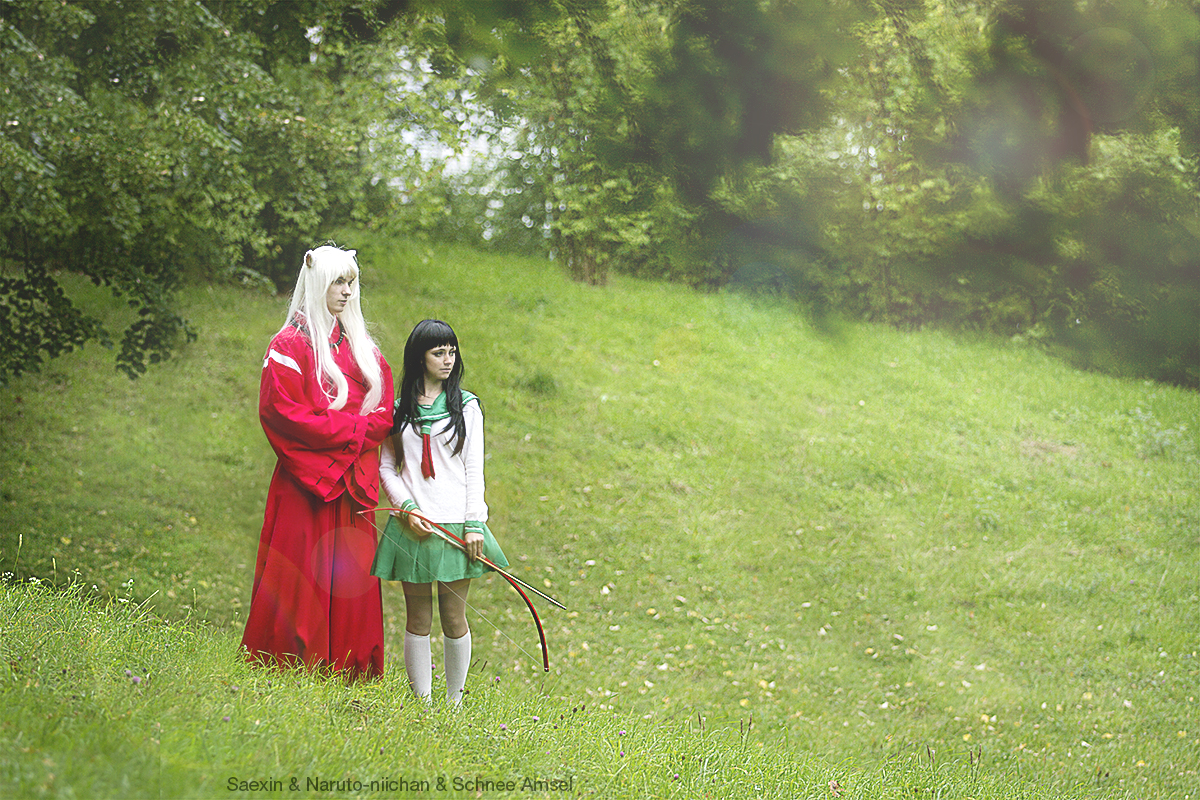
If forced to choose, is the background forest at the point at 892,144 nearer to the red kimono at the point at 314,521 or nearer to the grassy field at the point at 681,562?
the grassy field at the point at 681,562

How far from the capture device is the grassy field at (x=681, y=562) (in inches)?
98.8

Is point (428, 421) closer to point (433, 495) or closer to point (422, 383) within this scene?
point (422, 383)

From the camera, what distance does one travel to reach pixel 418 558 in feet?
10.2

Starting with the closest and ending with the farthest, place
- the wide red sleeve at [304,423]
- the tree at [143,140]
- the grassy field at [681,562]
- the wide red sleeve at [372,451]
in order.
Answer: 1. the grassy field at [681,562]
2. the wide red sleeve at [304,423]
3. the wide red sleeve at [372,451]
4. the tree at [143,140]

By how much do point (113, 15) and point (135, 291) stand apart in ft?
5.98

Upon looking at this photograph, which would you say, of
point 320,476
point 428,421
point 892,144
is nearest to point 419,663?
point 320,476

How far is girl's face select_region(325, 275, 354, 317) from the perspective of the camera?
10.3ft

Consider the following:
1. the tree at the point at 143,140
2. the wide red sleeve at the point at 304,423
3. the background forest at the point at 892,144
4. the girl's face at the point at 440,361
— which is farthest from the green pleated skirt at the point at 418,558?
the tree at the point at 143,140

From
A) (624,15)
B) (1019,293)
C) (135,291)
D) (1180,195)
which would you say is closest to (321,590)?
(624,15)

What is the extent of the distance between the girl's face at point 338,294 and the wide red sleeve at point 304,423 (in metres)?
0.16

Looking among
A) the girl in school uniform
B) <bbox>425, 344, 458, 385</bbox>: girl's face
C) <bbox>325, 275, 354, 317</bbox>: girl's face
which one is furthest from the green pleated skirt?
<bbox>325, 275, 354, 317</bbox>: girl's face

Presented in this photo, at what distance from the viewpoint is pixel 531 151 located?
443 cm

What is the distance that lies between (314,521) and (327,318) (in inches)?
30.0

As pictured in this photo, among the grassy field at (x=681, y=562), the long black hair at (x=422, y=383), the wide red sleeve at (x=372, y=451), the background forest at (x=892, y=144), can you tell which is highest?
the background forest at (x=892, y=144)
